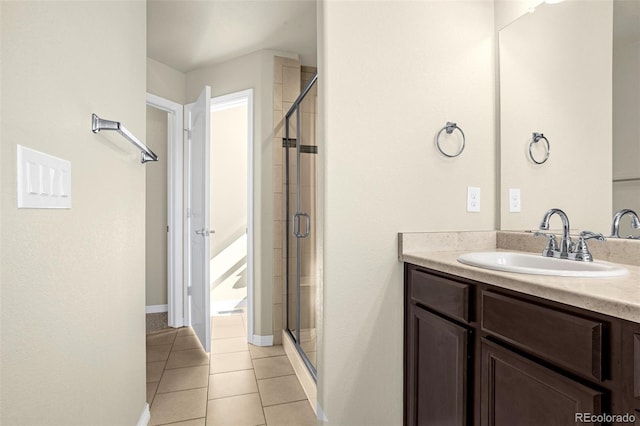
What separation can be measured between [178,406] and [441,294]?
5.24 feet

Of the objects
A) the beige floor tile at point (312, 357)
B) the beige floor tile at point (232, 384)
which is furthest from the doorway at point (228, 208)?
the beige floor tile at point (312, 357)

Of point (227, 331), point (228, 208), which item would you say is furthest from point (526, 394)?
point (228, 208)

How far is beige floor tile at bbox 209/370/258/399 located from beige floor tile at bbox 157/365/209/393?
66 millimetres

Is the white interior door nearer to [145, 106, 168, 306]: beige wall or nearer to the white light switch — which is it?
[145, 106, 168, 306]: beige wall

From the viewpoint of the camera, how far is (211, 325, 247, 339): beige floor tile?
3.15 meters

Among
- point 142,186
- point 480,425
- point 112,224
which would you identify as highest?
point 142,186

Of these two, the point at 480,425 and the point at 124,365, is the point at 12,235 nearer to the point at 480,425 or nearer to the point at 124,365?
the point at 124,365

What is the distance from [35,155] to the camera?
76cm

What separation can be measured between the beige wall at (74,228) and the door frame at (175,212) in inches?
68.0

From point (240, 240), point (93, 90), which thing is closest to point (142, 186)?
point (93, 90)

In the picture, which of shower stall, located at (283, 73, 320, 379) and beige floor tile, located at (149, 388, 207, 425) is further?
shower stall, located at (283, 73, 320, 379)

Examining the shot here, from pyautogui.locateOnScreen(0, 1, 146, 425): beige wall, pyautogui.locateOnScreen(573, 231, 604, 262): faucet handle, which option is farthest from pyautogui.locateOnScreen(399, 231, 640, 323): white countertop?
pyautogui.locateOnScreen(0, 1, 146, 425): beige wall

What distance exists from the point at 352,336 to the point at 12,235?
129 centimetres

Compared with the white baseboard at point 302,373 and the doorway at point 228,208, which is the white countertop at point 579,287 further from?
the doorway at point 228,208
